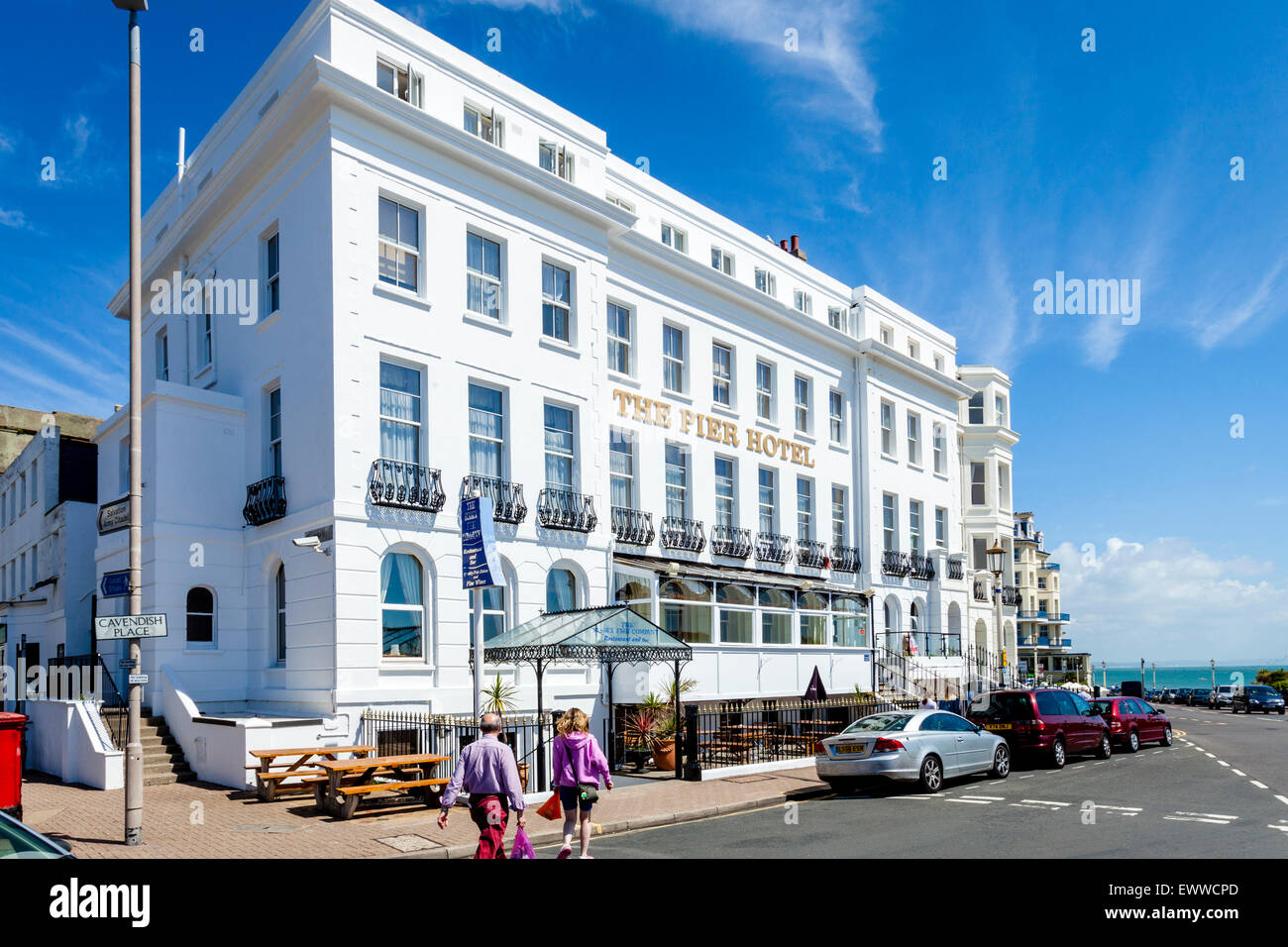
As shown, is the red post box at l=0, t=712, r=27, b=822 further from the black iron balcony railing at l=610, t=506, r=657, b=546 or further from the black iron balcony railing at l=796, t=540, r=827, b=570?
the black iron balcony railing at l=796, t=540, r=827, b=570

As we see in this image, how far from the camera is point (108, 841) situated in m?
12.9

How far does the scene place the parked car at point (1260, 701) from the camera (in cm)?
5381

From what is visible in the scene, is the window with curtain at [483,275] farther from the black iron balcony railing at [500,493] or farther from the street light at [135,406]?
the street light at [135,406]

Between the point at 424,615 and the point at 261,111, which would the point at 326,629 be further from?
the point at 261,111

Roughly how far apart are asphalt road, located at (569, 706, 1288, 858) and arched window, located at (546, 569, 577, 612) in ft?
27.2

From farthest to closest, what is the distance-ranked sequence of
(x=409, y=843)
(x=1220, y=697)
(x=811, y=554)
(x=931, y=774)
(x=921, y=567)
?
(x=1220, y=697)
(x=921, y=567)
(x=811, y=554)
(x=931, y=774)
(x=409, y=843)

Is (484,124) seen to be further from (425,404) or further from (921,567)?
(921,567)

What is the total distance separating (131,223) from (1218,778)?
2075 centimetres

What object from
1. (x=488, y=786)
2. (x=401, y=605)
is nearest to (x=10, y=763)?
(x=488, y=786)

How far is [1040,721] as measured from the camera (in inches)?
874

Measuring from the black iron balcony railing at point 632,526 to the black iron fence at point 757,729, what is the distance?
4.52m

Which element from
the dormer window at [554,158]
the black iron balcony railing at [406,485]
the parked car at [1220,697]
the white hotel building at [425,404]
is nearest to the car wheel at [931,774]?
the white hotel building at [425,404]

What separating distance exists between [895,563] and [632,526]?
47.4ft
